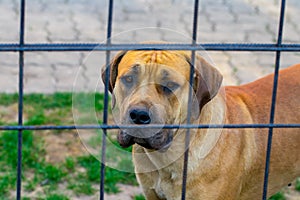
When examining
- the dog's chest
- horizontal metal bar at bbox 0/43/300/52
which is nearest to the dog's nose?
the dog's chest

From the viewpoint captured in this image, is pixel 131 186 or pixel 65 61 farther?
pixel 65 61

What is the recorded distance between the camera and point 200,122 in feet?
13.1

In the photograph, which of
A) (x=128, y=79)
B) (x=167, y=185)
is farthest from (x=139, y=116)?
(x=167, y=185)

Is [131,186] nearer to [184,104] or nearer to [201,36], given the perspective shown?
[184,104]

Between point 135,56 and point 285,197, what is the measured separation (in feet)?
6.11

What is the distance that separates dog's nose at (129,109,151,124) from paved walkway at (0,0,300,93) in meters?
2.98

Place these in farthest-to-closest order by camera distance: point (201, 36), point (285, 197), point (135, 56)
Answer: point (201, 36), point (285, 197), point (135, 56)

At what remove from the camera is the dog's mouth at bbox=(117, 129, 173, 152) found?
3590mm

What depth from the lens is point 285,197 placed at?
5.09 meters

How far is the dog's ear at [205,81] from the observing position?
3.78 meters

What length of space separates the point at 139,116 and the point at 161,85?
0.32 m

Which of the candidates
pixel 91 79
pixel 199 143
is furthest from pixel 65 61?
pixel 199 143

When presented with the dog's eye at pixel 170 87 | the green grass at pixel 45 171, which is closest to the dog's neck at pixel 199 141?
the dog's eye at pixel 170 87

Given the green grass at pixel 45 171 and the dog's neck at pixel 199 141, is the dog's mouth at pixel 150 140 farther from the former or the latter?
the green grass at pixel 45 171
